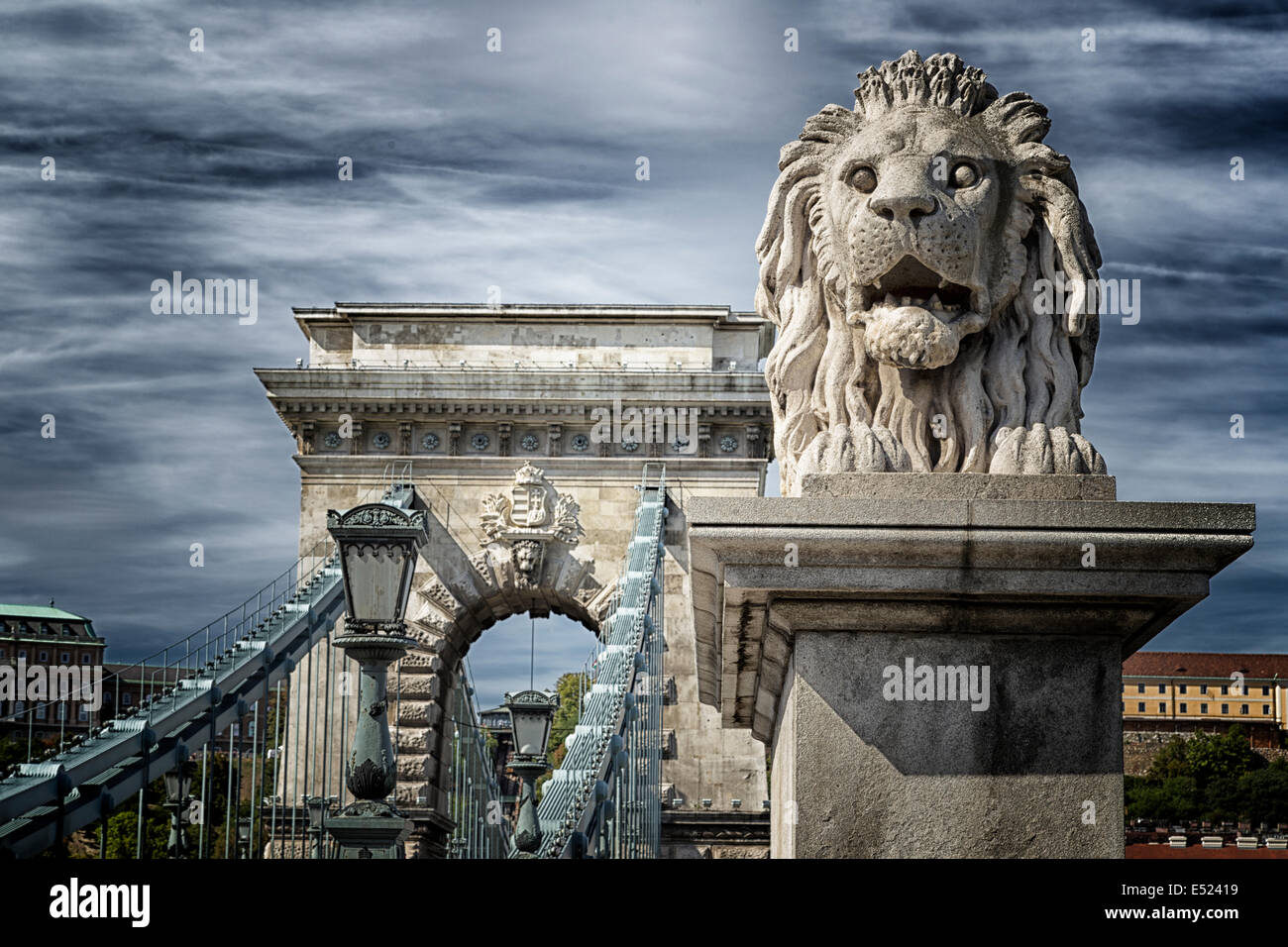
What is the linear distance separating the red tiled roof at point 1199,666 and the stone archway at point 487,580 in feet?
270

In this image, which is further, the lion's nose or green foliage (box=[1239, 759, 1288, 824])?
green foliage (box=[1239, 759, 1288, 824])

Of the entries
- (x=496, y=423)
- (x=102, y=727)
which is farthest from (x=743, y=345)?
(x=102, y=727)

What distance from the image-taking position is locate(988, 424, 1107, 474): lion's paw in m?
3.63

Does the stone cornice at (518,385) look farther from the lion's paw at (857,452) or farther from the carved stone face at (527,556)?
the lion's paw at (857,452)

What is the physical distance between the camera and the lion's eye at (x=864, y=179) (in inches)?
152

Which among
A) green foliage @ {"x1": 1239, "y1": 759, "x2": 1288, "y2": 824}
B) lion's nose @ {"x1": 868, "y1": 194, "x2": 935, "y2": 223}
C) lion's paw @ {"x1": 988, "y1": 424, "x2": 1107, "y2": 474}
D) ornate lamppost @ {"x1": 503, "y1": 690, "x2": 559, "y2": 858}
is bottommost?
green foliage @ {"x1": 1239, "y1": 759, "x2": 1288, "y2": 824}

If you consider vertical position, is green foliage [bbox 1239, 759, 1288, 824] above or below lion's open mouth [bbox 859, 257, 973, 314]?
below

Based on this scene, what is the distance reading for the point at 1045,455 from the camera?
3.65m

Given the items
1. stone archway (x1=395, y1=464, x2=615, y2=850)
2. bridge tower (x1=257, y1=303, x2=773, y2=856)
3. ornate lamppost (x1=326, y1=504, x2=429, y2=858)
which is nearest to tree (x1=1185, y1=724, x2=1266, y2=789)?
bridge tower (x1=257, y1=303, x2=773, y2=856)

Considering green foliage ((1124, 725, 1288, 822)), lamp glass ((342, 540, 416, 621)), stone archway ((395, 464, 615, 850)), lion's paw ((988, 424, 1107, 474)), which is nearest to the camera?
lion's paw ((988, 424, 1107, 474))

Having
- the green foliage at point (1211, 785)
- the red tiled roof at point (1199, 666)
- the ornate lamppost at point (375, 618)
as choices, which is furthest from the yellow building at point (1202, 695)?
the ornate lamppost at point (375, 618)

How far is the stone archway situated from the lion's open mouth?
19.4 metres

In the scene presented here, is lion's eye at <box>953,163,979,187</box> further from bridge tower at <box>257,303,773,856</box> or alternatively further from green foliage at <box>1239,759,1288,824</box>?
→ green foliage at <box>1239,759,1288,824</box>
